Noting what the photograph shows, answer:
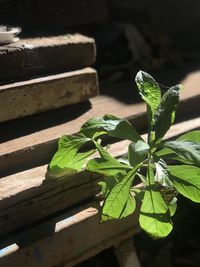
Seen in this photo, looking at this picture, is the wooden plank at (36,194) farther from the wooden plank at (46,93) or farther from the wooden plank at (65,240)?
the wooden plank at (46,93)

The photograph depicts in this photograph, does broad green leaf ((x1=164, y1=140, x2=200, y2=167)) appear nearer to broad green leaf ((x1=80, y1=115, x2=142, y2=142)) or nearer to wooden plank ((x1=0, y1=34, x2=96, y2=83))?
broad green leaf ((x1=80, y1=115, x2=142, y2=142))

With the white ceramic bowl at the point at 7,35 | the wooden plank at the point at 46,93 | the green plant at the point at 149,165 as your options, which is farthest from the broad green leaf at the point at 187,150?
the white ceramic bowl at the point at 7,35

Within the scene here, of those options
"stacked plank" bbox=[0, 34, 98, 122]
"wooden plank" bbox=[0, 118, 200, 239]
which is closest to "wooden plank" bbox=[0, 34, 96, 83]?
"stacked plank" bbox=[0, 34, 98, 122]

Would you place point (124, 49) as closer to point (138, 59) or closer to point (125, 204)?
point (138, 59)

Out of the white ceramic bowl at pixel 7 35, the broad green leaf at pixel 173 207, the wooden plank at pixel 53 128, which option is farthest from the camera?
the white ceramic bowl at pixel 7 35

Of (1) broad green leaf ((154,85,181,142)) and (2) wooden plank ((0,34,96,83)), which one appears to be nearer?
(1) broad green leaf ((154,85,181,142))

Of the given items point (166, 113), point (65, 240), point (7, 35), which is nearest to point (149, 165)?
point (166, 113)
